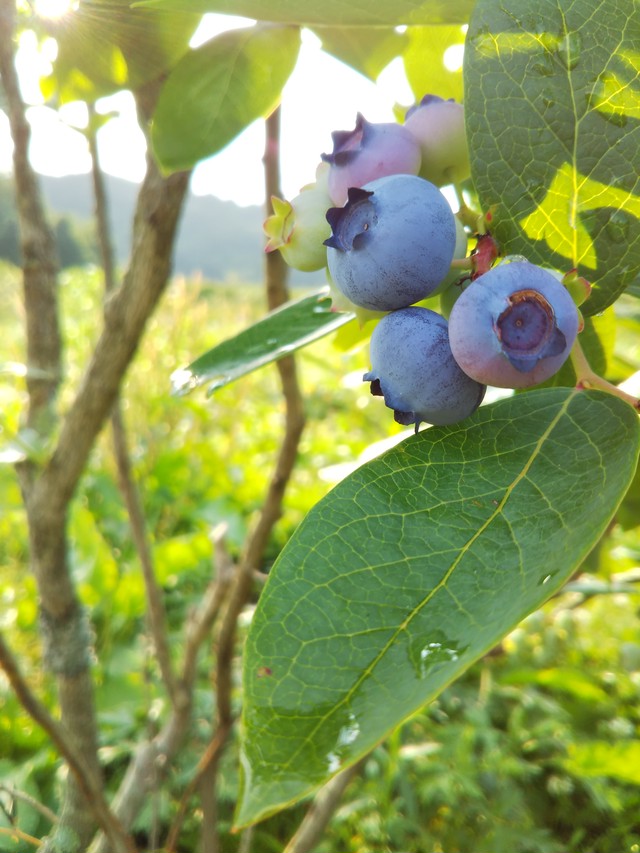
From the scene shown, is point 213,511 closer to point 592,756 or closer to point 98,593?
point 98,593

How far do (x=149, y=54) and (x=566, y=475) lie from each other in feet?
1.58

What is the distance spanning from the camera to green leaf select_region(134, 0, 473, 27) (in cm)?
41

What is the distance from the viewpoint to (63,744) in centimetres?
66

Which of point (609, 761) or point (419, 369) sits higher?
point (419, 369)

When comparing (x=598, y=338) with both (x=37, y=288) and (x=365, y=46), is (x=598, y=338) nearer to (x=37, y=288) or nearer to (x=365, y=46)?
(x=365, y=46)

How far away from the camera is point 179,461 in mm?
2998

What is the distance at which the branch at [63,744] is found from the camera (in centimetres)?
63

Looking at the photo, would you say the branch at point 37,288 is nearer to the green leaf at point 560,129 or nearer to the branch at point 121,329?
the branch at point 121,329

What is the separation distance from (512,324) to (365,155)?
14 centimetres

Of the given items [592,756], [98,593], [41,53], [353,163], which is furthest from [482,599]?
[98,593]

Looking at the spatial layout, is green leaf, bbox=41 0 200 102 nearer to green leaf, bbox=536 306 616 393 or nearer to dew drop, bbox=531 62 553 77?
dew drop, bbox=531 62 553 77

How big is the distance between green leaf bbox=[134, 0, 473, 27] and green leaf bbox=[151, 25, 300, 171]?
0.12m

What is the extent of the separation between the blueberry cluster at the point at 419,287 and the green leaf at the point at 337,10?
0.08 m

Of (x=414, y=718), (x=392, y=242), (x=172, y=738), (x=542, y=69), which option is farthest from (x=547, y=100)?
(x=414, y=718)
